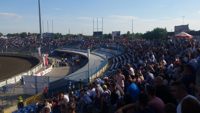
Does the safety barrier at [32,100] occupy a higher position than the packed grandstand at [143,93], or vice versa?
the packed grandstand at [143,93]

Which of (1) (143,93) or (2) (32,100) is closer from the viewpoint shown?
(1) (143,93)

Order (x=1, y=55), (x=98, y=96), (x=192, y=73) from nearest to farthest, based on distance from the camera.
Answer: (x=192, y=73) → (x=98, y=96) → (x=1, y=55)

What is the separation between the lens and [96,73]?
28719 mm

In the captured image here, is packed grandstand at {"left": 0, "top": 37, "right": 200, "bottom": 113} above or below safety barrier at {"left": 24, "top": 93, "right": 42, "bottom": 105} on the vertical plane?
above

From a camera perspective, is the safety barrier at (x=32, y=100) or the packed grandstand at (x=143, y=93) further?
the safety barrier at (x=32, y=100)

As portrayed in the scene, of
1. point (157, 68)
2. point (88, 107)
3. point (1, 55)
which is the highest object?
point (157, 68)

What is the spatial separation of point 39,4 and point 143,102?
58818 millimetres

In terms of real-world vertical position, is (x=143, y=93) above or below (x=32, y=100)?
above

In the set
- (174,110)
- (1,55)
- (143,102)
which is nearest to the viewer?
(174,110)

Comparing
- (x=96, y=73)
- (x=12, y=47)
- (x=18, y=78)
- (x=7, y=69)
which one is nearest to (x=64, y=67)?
(x=7, y=69)

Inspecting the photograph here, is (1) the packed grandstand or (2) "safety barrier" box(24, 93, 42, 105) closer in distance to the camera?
(1) the packed grandstand

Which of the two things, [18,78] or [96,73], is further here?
[18,78]

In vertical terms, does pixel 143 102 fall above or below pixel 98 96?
above

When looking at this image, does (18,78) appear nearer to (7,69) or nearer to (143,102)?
(7,69)
